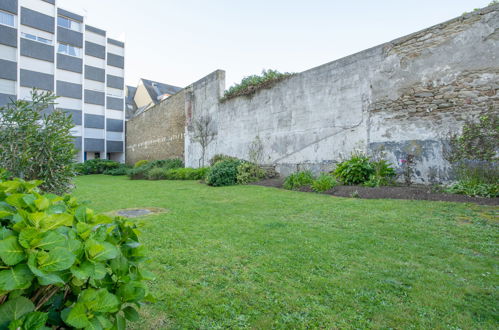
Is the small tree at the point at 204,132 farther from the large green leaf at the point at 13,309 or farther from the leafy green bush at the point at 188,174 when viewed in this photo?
the large green leaf at the point at 13,309

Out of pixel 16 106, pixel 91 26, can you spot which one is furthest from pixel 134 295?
pixel 91 26

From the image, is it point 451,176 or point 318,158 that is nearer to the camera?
point 451,176

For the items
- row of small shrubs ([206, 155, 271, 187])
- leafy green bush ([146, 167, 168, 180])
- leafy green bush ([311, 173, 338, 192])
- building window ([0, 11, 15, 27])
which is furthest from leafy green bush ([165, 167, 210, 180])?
building window ([0, 11, 15, 27])

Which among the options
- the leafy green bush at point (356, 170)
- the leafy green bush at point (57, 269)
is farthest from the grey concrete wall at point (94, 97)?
the leafy green bush at point (57, 269)

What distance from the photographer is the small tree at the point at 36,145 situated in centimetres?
359

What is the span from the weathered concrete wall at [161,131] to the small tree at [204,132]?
2.19m

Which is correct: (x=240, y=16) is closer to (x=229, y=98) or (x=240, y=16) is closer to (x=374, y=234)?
(x=229, y=98)

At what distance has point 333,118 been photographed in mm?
8109

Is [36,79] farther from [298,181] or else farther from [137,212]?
[298,181]

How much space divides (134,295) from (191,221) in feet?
10.5

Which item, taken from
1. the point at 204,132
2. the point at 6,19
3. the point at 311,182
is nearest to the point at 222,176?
the point at 311,182

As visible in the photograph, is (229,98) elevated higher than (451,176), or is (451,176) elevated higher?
(229,98)

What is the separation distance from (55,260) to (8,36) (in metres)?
26.6

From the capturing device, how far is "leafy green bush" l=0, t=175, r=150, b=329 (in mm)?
662
